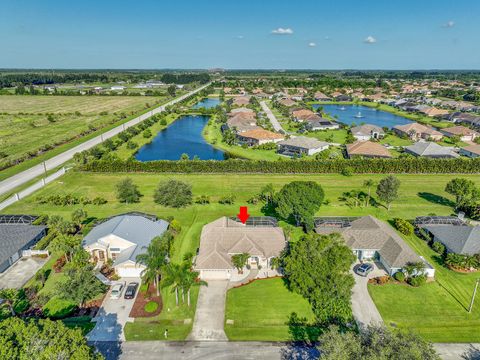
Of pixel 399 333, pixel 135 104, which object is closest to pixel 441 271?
pixel 399 333

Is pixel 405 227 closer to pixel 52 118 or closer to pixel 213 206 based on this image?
pixel 213 206

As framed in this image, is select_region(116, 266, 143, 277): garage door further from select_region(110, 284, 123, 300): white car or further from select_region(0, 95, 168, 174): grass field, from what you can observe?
select_region(0, 95, 168, 174): grass field

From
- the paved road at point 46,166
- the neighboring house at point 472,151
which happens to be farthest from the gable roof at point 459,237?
the paved road at point 46,166

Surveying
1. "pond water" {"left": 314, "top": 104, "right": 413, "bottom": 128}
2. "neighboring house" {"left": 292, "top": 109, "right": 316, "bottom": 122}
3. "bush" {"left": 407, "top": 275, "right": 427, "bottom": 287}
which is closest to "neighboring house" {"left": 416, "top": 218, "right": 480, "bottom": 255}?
"bush" {"left": 407, "top": 275, "right": 427, "bottom": 287}

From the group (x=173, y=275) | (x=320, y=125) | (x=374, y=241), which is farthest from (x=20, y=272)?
(x=320, y=125)

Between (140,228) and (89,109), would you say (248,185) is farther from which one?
(89,109)

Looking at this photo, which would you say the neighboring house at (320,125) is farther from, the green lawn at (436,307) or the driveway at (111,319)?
the driveway at (111,319)
